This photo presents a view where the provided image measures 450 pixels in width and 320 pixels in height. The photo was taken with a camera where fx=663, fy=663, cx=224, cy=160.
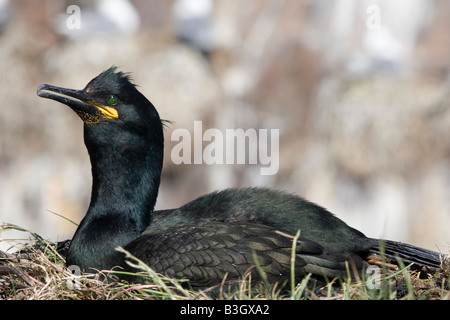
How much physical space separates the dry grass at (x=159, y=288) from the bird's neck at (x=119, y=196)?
9.8 inches

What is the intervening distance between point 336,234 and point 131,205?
1.15m

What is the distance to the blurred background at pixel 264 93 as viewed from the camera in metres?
12.3

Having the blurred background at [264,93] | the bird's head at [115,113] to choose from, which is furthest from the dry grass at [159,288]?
the blurred background at [264,93]

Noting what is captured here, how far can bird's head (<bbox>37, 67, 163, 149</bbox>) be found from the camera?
3.65 meters

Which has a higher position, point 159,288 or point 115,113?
point 115,113

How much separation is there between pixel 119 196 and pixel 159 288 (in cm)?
88

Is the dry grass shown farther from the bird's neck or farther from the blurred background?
the blurred background

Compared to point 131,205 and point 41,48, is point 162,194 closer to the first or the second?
point 41,48

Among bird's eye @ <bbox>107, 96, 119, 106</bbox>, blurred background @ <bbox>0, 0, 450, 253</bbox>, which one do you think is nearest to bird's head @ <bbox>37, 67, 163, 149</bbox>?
bird's eye @ <bbox>107, 96, 119, 106</bbox>

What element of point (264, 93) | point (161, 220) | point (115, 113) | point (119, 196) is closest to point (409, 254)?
point (161, 220)

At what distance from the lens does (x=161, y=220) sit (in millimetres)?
3783

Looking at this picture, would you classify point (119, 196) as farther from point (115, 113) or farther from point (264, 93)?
point (264, 93)

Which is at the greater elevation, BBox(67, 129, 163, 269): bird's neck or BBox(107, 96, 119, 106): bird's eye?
BBox(107, 96, 119, 106): bird's eye

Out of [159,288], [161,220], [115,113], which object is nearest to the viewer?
[159,288]
